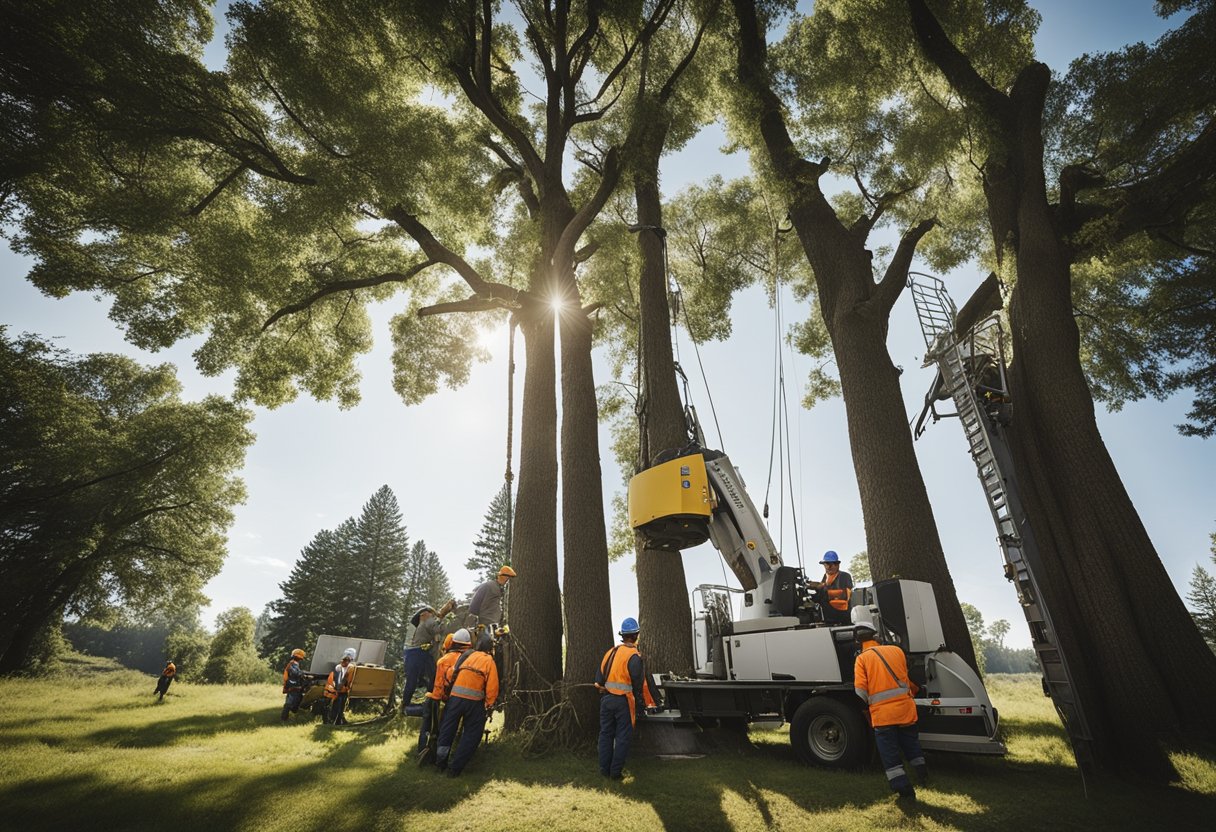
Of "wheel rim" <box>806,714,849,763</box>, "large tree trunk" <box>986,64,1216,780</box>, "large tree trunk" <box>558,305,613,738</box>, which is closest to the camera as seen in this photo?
"wheel rim" <box>806,714,849,763</box>

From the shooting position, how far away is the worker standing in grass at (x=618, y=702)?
5434 mm

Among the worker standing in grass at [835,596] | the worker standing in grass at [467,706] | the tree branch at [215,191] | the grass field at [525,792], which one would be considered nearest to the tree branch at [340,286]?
the tree branch at [215,191]

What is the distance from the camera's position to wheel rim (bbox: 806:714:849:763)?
5.56m

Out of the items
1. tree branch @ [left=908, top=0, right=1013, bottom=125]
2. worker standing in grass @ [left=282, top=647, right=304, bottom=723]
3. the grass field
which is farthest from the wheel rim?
tree branch @ [left=908, top=0, right=1013, bottom=125]

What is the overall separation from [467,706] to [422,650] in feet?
15.2

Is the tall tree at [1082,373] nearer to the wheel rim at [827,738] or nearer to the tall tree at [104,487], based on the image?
the wheel rim at [827,738]

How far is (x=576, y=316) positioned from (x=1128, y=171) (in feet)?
39.2

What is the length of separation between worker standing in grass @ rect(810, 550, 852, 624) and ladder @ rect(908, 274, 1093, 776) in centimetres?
198

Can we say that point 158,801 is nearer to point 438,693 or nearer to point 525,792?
point 438,693

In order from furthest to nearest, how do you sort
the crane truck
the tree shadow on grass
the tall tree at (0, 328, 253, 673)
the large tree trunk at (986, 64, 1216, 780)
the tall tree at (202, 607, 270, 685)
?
the tall tree at (202, 607, 270, 685)
the tall tree at (0, 328, 253, 673)
the large tree trunk at (986, 64, 1216, 780)
the crane truck
the tree shadow on grass

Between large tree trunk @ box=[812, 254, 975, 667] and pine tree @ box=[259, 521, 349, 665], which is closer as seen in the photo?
large tree trunk @ box=[812, 254, 975, 667]

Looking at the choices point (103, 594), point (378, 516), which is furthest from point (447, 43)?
point (378, 516)

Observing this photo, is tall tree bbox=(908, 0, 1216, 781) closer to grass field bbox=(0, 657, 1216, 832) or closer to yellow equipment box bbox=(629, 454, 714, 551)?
grass field bbox=(0, 657, 1216, 832)

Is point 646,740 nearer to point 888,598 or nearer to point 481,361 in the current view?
A: point 888,598
